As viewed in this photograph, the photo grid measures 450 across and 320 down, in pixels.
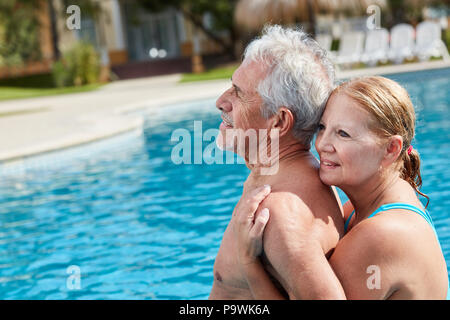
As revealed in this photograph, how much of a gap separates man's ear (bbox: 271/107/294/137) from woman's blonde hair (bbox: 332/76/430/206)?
15 centimetres

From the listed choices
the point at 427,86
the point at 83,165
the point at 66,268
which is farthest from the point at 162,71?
the point at 66,268

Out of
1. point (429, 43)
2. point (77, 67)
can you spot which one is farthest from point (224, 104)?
point (77, 67)

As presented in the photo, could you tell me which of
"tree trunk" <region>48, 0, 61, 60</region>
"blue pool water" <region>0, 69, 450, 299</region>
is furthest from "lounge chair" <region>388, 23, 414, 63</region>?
"tree trunk" <region>48, 0, 61, 60</region>

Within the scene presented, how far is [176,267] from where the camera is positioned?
15.4ft

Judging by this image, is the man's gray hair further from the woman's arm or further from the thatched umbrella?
the thatched umbrella

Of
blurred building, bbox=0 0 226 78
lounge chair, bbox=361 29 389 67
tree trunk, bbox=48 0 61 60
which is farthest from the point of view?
blurred building, bbox=0 0 226 78

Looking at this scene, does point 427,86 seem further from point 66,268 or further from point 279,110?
point 279,110

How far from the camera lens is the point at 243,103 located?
71.6 inches

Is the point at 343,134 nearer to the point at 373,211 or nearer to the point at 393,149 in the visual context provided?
the point at 393,149

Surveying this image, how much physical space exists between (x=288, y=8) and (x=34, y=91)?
11.2 metres

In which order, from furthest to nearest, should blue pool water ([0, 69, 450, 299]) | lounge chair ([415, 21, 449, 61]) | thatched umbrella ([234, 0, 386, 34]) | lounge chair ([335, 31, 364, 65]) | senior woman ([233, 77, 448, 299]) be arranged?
1. thatched umbrella ([234, 0, 386, 34])
2. lounge chair ([335, 31, 364, 65])
3. lounge chair ([415, 21, 449, 61])
4. blue pool water ([0, 69, 450, 299])
5. senior woman ([233, 77, 448, 299])

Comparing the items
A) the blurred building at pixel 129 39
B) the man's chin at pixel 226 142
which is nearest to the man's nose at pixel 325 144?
the man's chin at pixel 226 142

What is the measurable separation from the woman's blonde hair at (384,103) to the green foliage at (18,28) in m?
26.6

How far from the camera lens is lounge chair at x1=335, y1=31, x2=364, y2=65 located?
62.6ft
